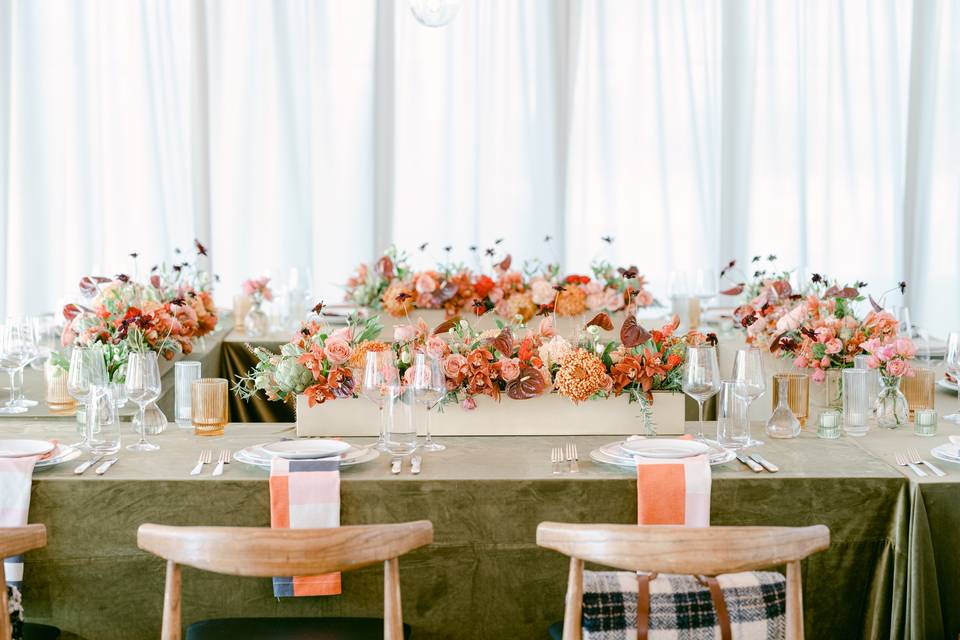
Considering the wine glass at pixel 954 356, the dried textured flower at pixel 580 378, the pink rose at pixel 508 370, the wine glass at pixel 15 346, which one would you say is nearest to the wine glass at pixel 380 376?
the pink rose at pixel 508 370

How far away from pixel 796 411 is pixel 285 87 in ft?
15.5

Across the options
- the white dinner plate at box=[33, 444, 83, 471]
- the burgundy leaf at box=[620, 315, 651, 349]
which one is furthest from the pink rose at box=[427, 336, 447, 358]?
the white dinner plate at box=[33, 444, 83, 471]

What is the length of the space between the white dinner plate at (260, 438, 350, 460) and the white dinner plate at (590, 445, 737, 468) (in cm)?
54

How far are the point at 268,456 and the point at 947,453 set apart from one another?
4.80 feet

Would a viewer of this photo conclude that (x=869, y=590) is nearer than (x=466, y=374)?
Yes

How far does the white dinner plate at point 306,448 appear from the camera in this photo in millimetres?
2215

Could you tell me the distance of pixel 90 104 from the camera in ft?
20.9

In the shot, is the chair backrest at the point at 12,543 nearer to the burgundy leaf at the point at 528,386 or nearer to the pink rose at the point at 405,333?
the pink rose at the point at 405,333

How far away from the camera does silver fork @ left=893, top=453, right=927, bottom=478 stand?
216 cm

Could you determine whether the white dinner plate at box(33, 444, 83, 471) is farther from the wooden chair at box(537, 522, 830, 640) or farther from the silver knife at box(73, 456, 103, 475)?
the wooden chair at box(537, 522, 830, 640)

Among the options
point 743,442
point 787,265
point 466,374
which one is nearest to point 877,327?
point 743,442

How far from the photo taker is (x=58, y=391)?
2.91m

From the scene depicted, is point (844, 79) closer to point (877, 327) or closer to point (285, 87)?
point (285, 87)

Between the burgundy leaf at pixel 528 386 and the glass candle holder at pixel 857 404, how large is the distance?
0.75 meters
